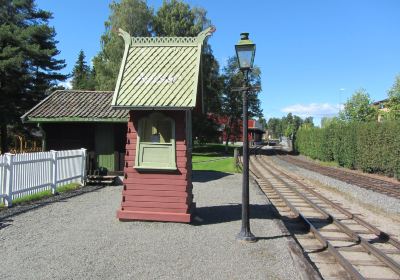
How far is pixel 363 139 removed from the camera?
1107 inches

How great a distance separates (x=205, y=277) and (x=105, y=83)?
39.0 meters

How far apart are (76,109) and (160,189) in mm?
10124

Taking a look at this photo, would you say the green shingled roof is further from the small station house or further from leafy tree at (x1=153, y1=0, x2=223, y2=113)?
leafy tree at (x1=153, y1=0, x2=223, y2=113)

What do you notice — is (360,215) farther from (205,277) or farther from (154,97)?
(205,277)

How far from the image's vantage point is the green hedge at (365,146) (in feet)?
76.6

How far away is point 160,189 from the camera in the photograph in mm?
9383

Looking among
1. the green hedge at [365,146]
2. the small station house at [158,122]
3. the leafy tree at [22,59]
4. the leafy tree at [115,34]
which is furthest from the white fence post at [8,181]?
the leafy tree at [115,34]

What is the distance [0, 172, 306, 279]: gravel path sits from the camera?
606 centimetres

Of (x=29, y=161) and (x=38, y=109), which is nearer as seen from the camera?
(x=29, y=161)

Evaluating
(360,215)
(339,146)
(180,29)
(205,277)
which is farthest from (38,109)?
(180,29)

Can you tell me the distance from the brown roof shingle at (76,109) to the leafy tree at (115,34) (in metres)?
22.8

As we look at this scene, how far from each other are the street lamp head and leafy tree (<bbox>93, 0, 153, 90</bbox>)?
3508 centimetres

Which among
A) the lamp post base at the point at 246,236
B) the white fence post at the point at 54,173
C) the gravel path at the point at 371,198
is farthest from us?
the white fence post at the point at 54,173

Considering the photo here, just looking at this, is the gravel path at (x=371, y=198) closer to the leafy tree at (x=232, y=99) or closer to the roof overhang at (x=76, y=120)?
the roof overhang at (x=76, y=120)
